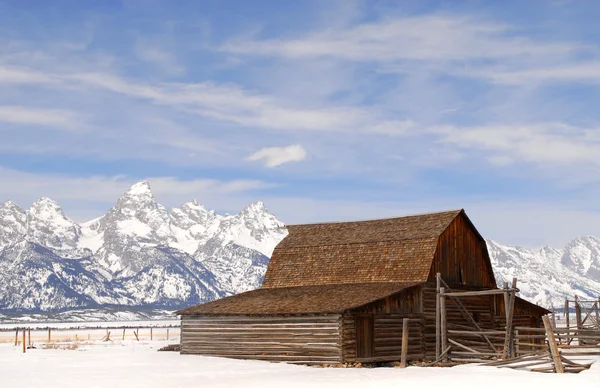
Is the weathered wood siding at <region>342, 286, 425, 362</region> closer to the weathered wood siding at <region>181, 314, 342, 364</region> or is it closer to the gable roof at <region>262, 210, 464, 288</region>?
the weathered wood siding at <region>181, 314, 342, 364</region>

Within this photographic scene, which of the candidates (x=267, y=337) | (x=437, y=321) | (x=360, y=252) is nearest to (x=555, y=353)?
(x=437, y=321)

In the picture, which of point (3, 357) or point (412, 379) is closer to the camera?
point (412, 379)

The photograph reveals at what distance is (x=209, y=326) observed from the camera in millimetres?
45188

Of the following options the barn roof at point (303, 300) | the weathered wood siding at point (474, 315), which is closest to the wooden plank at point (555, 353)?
the weathered wood siding at point (474, 315)

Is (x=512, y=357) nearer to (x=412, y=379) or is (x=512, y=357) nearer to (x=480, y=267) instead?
(x=412, y=379)

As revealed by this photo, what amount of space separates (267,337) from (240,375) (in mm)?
8714

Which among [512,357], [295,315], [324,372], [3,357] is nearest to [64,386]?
[324,372]

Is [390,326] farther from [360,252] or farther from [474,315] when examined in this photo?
[360,252]

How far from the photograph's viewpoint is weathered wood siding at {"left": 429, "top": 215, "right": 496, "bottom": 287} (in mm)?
44219

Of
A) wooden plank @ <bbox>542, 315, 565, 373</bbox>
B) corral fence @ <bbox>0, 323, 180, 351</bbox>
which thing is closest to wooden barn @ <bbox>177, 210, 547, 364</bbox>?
wooden plank @ <bbox>542, 315, 565, 373</bbox>

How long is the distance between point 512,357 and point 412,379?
22.9 ft

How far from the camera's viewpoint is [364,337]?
132 feet

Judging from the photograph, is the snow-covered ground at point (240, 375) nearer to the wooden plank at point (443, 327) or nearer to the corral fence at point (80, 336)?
the wooden plank at point (443, 327)

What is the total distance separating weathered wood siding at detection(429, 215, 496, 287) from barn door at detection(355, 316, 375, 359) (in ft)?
14.5
